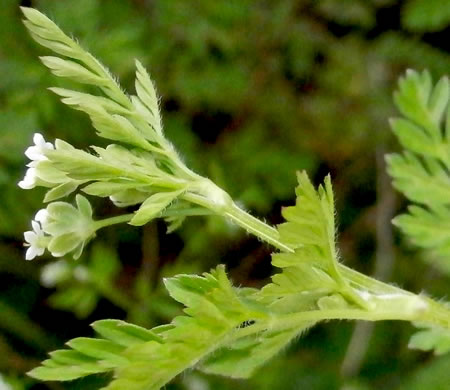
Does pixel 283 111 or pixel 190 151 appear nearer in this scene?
pixel 190 151

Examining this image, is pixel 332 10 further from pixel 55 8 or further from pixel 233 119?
pixel 55 8

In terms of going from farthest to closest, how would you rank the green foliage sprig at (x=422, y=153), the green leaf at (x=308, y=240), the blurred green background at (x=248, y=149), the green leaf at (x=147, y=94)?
the blurred green background at (x=248, y=149) → the green foliage sprig at (x=422, y=153) → the green leaf at (x=147, y=94) → the green leaf at (x=308, y=240)

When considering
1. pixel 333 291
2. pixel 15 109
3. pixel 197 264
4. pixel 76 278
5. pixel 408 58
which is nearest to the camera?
pixel 333 291

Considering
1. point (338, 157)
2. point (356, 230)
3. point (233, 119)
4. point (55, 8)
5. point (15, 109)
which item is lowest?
point (356, 230)

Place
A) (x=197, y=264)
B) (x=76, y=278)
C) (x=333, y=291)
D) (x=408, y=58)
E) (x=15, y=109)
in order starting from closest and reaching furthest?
(x=333, y=291) → (x=15, y=109) → (x=76, y=278) → (x=197, y=264) → (x=408, y=58)

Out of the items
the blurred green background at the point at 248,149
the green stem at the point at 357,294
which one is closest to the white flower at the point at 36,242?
the green stem at the point at 357,294

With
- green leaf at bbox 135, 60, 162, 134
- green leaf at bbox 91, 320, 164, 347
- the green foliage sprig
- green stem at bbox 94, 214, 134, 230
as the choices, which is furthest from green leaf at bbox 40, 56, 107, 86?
the green foliage sprig

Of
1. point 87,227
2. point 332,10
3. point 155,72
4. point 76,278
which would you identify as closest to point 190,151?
point 155,72

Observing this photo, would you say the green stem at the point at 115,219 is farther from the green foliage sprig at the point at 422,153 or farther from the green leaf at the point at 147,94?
the green foliage sprig at the point at 422,153
